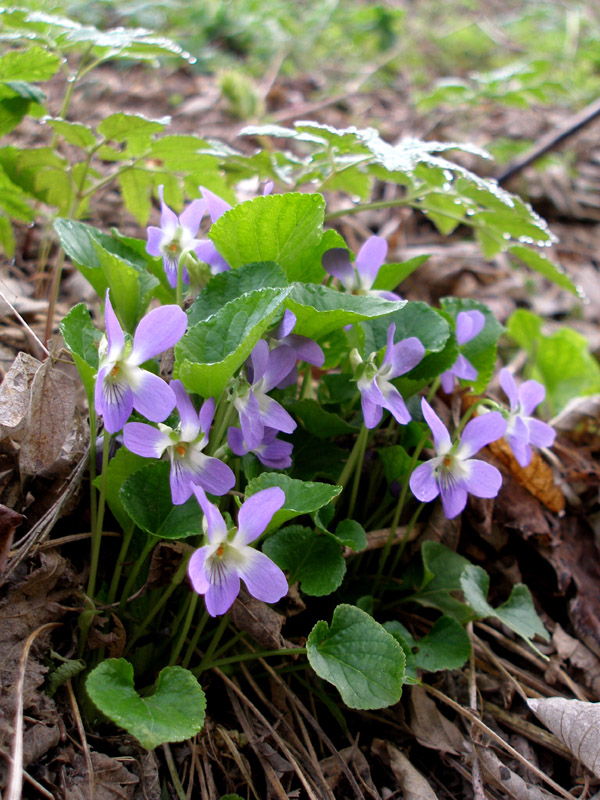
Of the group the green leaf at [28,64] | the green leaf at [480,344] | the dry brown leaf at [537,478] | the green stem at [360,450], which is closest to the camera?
the green stem at [360,450]

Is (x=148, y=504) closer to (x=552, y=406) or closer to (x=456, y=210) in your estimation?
(x=456, y=210)

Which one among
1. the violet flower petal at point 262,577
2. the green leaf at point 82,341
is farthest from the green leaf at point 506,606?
the green leaf at point 82,341

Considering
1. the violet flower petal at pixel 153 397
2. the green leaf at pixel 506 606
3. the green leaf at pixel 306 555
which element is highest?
the violet flower petal at pixel 153 397

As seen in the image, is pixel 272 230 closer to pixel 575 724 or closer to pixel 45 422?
pixel 45 422

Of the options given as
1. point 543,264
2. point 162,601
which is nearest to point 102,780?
point 162,601

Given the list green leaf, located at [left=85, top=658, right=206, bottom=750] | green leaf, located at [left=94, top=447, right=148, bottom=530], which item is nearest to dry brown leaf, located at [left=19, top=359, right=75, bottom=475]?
green leaf, located at [left=94, top=447, right=148, bottom=530]

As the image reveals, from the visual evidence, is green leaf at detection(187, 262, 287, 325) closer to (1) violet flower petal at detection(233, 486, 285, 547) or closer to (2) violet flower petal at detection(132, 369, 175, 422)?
(2) violet flower petal at detection(132, 369, 175, 422)

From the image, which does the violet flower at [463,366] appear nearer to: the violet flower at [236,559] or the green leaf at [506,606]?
the green leaf at [506,606]
